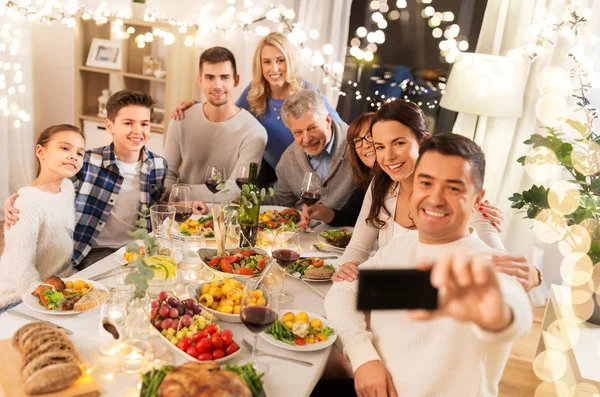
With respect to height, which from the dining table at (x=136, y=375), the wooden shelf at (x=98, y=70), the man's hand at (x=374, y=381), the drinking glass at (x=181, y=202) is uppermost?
the wooden shelf at (x=98, y=70)

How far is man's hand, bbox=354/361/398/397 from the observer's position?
1.38m

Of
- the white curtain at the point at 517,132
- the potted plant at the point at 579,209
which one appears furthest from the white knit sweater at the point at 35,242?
the white curtain at the point at 517,132

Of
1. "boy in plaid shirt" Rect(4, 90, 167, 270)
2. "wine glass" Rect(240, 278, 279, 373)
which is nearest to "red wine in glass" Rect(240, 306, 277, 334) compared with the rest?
"wine glass" Rect(240, 278, 279, 373)

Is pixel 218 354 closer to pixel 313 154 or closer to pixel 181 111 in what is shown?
pixel 313 154

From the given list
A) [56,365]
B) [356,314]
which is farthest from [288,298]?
[56,365]

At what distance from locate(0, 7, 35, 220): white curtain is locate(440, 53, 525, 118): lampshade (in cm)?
343

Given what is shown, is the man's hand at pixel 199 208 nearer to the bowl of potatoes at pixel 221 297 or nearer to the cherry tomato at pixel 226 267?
the cherry tomato at pixel 226 267

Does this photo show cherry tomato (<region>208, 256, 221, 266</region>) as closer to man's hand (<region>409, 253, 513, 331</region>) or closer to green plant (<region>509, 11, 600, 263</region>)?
man's hand (<region>409, 253, 513, 331</region>)

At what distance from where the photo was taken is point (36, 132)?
469cm

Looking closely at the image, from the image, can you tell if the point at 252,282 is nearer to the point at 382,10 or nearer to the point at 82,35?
the point at 382,10

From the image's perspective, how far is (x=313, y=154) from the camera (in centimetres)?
280

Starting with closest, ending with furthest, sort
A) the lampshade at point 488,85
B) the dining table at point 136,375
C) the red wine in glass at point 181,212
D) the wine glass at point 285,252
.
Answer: the dining table at point 136,375
the wine glass at point 285,252
the red wine in glass at point 181,212
the lampshade at point 488,85

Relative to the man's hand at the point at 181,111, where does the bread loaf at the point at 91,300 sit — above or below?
below

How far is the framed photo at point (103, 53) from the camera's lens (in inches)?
174
